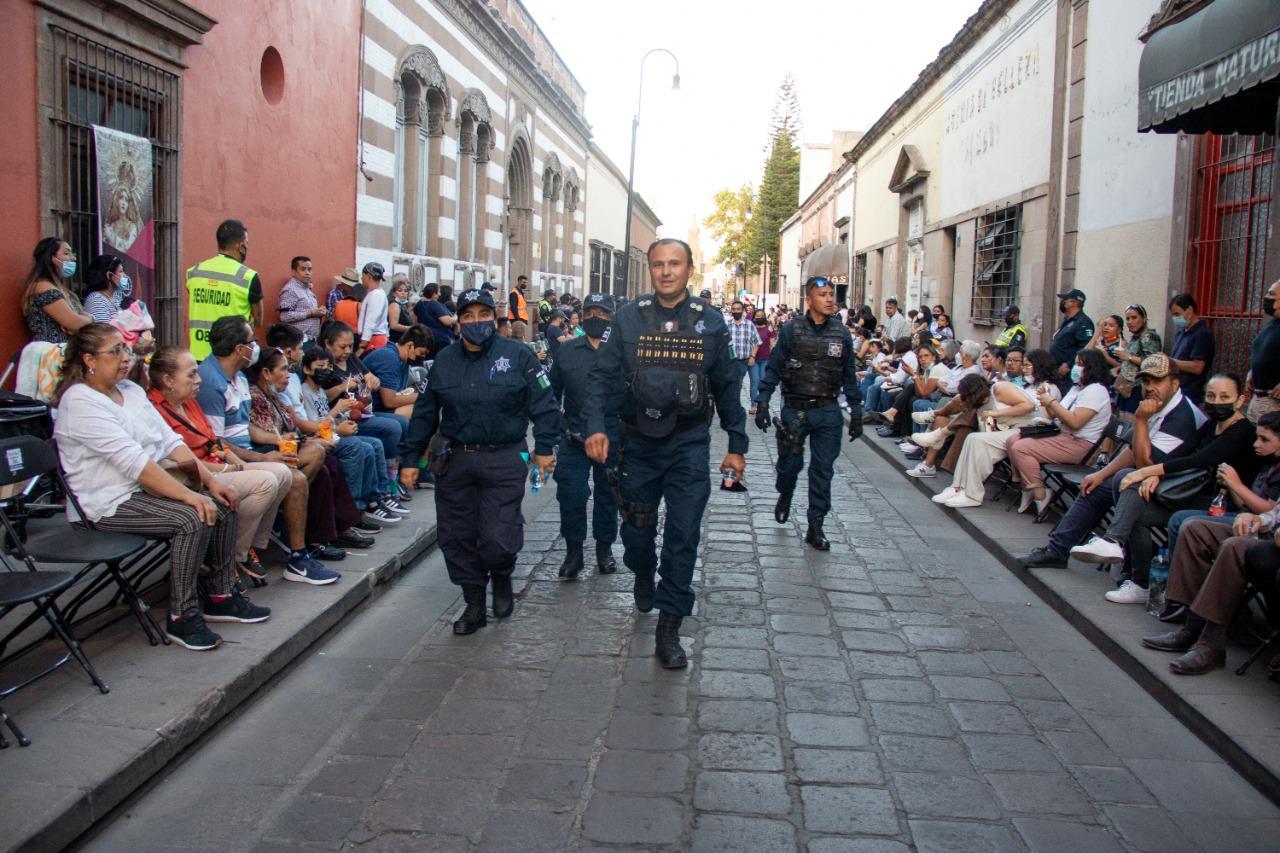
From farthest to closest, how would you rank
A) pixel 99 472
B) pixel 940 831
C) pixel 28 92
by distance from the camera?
1. pixel 28 92
2. pixel 99 472
3. pixel 940 831

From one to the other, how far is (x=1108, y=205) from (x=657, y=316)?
342 inches

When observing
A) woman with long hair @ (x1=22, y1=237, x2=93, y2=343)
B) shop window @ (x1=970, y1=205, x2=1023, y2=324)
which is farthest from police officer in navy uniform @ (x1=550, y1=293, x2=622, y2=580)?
shop window @ (x1=970, y1=205, x2=1023, y2=324)

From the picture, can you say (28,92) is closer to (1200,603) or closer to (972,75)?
(1200,603)

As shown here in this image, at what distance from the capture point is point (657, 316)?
5730mm

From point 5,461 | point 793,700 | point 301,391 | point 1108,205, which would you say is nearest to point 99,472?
point 5,461

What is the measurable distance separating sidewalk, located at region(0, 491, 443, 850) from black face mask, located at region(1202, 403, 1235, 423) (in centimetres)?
514

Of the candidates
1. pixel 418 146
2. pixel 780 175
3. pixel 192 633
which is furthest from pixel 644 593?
pixel 780 175

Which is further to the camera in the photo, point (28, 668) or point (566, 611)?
point (566, 611)

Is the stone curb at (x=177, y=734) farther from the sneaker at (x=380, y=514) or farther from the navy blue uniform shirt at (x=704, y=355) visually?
the navy blue uniform shirt at (x=704, y=355)

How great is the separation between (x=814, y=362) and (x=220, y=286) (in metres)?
4.76

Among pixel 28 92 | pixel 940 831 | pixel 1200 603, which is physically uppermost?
pixel 28 92

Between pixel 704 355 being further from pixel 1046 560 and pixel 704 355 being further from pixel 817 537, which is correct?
pixel 1046 560

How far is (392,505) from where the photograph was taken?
8.41 m

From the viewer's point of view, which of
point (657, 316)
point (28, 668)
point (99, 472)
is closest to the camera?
point (28, 668)
